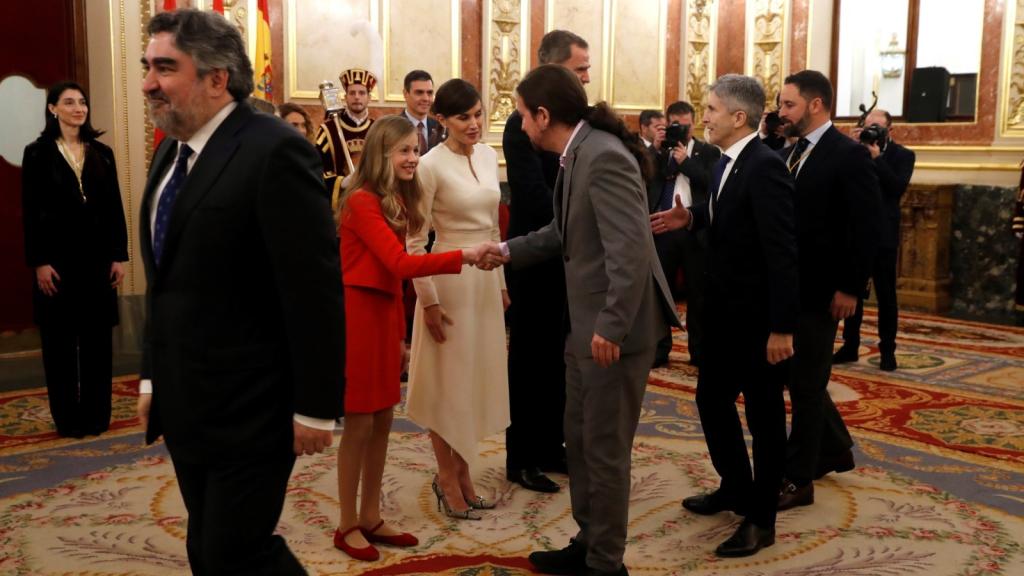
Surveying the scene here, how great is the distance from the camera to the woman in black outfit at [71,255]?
5.02 m

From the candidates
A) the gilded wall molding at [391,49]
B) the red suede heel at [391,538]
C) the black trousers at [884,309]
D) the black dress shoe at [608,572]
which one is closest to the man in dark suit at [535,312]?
the red suede heel at [391,538]

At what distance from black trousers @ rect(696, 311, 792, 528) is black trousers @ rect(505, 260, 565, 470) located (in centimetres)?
76

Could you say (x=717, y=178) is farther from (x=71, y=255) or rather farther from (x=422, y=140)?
(x=71, y=255)

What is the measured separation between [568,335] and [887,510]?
165 cm

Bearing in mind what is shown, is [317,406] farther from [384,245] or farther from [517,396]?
[517,396]

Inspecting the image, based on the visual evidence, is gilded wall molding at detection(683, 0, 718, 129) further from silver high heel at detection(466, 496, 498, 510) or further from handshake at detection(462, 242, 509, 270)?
handshake at detection(462, 242, 509, 270)

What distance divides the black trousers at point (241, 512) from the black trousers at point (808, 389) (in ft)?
7.75

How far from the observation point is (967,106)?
30.0 ft

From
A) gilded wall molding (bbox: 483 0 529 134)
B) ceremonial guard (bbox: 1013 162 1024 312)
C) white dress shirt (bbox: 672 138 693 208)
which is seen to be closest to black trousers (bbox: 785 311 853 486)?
white dress shirt (bbox: 672 138 693 208)

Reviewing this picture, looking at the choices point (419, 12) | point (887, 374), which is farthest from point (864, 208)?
point (419, 12)

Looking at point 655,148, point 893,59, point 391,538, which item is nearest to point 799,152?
point 391,538

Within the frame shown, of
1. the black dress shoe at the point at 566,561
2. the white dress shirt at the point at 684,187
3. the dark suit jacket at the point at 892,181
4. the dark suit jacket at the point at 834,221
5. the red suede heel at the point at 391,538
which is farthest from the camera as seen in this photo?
the dark suit jacket at the point at 892,181

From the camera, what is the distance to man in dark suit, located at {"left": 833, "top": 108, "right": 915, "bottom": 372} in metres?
6.60

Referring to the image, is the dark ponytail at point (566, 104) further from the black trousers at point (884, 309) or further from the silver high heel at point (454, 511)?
the black trousers at point (884, 309)
